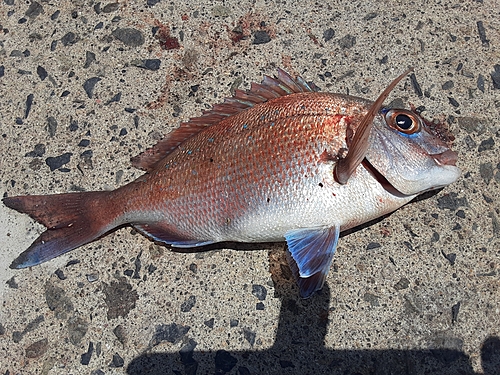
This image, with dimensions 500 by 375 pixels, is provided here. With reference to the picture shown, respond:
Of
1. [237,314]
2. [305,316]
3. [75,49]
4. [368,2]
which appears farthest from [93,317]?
[368,2]

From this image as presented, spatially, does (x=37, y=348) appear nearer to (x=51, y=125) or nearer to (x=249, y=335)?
(x=249, y=335)

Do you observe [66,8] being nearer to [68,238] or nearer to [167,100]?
[167,100]

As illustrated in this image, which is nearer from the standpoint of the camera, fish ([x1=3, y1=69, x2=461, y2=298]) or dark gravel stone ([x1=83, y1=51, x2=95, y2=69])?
fish ([x1=3, y1=69, x2=461, y2=298])

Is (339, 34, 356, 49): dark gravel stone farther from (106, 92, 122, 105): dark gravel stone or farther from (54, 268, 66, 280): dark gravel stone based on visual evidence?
(54, 268, 66, 280): dark gravel stone

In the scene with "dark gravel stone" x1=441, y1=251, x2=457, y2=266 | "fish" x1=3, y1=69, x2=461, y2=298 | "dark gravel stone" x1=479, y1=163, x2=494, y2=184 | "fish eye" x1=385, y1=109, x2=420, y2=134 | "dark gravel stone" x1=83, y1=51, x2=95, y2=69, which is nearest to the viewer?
"fish" x1=3, y1=69, x2=461, y2=298

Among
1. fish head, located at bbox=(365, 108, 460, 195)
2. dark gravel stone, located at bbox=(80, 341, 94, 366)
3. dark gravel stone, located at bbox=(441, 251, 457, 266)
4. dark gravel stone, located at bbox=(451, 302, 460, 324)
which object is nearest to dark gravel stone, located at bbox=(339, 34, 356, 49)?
fish head, located at bbox=(365, 108, 460, 195)

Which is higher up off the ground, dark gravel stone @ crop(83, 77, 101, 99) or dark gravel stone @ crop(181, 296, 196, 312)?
dark gravel stone @ crop(83, 77, 101, 99)

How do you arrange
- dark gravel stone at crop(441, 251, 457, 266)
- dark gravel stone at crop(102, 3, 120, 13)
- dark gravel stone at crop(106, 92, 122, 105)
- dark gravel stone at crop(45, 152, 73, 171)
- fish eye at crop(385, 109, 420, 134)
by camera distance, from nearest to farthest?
fish eye at crop(385, 109, 420, 134) → dark gravel stone at crop(441, 251, 457, 266) → dark gravel stone at crop(45, 152, 73, 171) → dark gravel stone at crop(106, 92, 122, 105) → dark gravel stone at crop(102, 3, 120, 13)

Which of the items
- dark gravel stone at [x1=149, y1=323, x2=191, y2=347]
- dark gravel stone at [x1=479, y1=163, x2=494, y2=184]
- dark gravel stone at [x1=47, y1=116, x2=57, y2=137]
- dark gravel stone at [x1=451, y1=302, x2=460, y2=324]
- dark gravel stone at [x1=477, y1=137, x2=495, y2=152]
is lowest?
dark gravel stone at [x1=149, y1=323, x2=191, y2=347]
